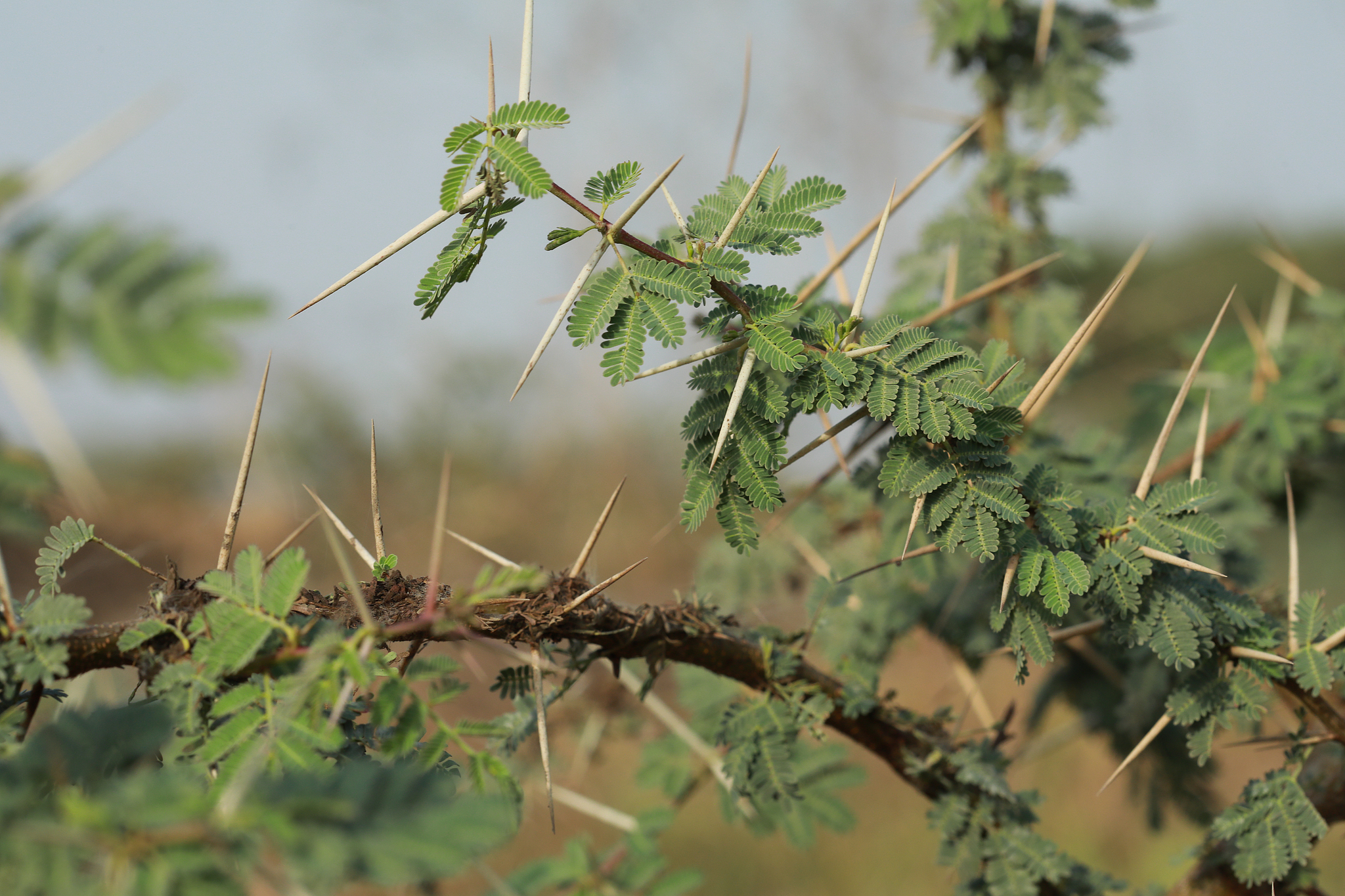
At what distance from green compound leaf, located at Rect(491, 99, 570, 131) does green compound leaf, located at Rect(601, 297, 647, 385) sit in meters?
0.24

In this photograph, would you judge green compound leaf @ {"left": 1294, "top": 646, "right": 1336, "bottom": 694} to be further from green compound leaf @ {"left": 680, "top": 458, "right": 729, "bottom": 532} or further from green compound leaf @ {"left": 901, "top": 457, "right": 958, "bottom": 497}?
green compound leaf @ {"left": 680, "top": 458, "right": 729, "bottom": 532}

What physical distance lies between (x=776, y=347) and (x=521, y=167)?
38cm

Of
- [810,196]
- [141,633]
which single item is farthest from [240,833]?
[810,196]

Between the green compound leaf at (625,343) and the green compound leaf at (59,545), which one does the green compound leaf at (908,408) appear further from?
the green compound leaf at (59,545)

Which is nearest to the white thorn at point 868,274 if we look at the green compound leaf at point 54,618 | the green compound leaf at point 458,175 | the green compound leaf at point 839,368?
the green compound leaf at point 839,368

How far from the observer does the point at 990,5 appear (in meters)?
2.65

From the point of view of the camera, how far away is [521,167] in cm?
98

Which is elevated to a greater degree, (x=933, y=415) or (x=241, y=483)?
(x=933, y=415)

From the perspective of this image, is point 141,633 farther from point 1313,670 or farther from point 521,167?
point 1313,670

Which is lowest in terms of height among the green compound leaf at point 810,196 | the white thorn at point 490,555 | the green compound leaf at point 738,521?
the white thorn at point 490,555

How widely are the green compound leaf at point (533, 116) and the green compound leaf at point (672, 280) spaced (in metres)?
0.20

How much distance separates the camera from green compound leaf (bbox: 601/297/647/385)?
3.66 feet

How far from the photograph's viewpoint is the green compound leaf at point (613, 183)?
111 centimetres

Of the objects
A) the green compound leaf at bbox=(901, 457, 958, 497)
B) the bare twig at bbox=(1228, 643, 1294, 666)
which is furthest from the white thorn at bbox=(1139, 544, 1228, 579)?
the green compound leaf at bbox=(901, 457, 958, 497)
